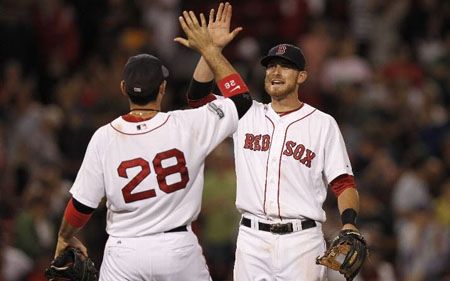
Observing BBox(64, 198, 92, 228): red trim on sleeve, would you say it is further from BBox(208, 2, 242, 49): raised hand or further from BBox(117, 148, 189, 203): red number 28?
BBox(208, 2, 242, 49): raised hand

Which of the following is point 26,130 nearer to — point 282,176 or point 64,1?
point 64,1

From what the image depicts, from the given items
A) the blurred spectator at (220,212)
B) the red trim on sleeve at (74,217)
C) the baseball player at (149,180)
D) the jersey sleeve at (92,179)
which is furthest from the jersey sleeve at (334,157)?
the blurred spectator at (220,212)

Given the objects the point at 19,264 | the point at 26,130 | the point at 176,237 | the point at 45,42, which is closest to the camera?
the point at 176,237

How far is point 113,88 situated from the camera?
1370 centimetres

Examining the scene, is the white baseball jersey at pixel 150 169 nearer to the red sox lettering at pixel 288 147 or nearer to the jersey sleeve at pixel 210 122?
the jersey sleeve at pixel 210 122

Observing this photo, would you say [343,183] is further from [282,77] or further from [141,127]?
Result: [141,127]

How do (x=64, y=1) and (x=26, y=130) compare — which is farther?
(x=64, y=1)

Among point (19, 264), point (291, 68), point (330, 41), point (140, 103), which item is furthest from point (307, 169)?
point (330, 41)

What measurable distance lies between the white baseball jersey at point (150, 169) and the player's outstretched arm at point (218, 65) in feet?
0.78

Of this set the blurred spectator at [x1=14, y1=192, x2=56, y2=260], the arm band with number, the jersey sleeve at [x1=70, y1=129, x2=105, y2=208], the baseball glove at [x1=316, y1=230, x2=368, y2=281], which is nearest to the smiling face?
the arm band with number

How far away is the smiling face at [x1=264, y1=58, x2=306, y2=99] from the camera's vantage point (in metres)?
7.37

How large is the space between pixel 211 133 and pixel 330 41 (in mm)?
8237

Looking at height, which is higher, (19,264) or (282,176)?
(282,176)

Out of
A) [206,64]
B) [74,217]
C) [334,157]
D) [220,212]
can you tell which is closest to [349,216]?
[334,157]
